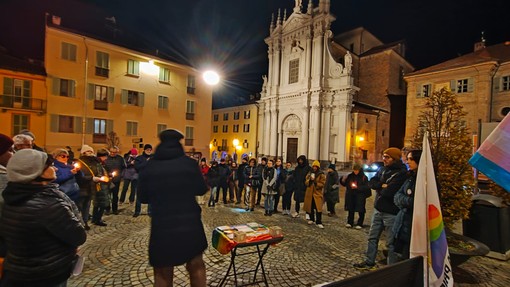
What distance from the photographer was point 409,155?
4.09 meters

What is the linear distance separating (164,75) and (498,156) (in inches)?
1032

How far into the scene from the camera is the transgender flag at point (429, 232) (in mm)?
2457

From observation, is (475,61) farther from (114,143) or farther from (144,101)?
(114,143)

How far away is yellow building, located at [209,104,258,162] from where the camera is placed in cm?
3775

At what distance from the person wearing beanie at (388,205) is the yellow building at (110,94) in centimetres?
1907

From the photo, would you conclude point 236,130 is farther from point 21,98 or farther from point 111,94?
point 21,98

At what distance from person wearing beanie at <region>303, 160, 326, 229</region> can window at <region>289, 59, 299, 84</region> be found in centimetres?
2477

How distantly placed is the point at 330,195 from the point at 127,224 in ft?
21.3

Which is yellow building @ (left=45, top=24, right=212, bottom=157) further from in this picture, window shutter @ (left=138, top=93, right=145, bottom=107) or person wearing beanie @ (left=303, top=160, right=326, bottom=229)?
person wearing beanie @ (left=303, top=160, right=326, bottom=229)

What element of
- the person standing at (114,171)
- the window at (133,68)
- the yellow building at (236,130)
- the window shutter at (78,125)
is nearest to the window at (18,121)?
the window shutter at (78,125)

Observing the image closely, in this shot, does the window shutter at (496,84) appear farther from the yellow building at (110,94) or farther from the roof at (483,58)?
the yellow building at (110,94)

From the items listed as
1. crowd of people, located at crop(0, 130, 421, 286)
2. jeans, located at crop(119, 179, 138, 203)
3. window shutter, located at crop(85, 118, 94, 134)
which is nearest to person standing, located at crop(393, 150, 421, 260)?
crowd of people, located at crop(0, 130, 421, 286)

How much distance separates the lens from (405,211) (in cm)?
388

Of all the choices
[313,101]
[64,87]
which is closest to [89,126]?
[64,87]
